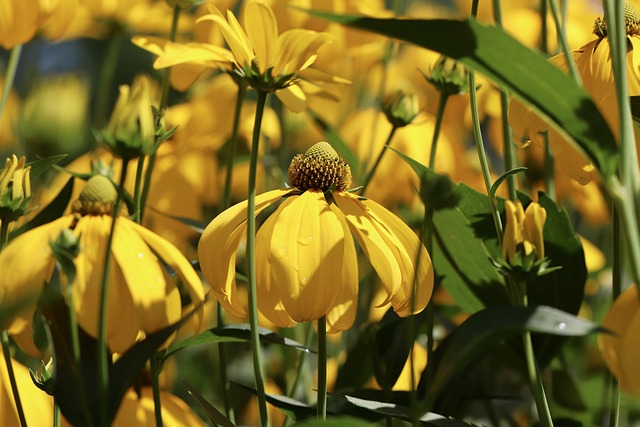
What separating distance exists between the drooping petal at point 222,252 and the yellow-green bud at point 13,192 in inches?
3.2

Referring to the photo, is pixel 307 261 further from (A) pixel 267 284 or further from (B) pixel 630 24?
(B) pixel 630 24

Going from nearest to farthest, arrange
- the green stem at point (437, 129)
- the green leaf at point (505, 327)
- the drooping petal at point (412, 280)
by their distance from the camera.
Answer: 1. the green leaf at point (505, 327)
2. the drooping petal at point (412, 280)
3. the green stem at point (437, 129)

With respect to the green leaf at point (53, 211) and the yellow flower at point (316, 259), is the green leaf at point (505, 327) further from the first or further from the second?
the green leaf at point (53, 211)

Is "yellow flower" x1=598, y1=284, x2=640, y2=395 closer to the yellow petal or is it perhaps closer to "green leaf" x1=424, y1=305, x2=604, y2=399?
"green leaf" x1=424, y1=305, x2=604, y2=399

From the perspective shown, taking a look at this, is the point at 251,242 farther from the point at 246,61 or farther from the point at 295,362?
the point at 295,362

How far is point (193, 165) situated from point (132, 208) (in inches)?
14.3

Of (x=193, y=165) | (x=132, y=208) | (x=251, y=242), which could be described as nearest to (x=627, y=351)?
(x=251, y=242)

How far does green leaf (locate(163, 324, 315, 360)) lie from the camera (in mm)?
389

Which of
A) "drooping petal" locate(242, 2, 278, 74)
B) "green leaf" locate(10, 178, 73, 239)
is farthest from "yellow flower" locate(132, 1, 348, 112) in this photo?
"green leaf" locate(10, 178, 73, 239)

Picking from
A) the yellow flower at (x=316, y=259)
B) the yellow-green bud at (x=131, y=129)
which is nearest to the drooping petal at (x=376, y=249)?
the yellow flower at (x=316, y=259)

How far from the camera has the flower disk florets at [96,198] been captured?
0.41 metres

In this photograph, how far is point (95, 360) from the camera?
13.7 inches

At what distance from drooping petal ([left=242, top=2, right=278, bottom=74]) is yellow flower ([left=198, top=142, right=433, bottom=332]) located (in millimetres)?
69

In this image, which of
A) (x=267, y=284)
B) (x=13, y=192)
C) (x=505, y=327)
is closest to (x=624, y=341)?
(x=505, y=327)
